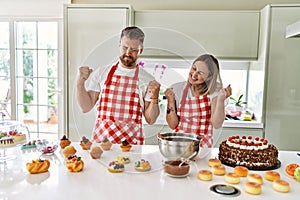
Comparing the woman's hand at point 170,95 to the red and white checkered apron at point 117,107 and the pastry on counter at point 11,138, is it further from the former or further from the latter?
the pastry on counter at point 11,138

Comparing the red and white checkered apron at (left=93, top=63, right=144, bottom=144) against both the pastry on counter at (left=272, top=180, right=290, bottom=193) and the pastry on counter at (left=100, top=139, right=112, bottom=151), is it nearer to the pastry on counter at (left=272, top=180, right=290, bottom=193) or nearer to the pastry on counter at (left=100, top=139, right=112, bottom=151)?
the pastry on counter at (left=100, top=139, right=112, bottom=151)

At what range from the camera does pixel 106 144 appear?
1.39 m

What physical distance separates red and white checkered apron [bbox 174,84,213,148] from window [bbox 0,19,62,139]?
1958mm

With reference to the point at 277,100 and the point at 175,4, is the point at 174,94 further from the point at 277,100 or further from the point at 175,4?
the point at 175,4

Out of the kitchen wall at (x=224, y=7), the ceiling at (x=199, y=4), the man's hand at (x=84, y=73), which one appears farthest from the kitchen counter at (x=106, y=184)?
the ceiling at (x=199, y=4)

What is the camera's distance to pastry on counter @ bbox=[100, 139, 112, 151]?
4.53 ft

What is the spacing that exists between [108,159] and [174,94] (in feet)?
1.32

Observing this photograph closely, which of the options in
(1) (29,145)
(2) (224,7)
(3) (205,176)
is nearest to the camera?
(3) (205,176)

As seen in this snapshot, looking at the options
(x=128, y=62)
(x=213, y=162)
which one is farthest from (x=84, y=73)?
(x=213, y=162)

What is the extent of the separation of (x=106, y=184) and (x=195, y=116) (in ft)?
1.79

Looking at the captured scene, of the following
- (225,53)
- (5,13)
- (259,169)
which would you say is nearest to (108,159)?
(259,169)

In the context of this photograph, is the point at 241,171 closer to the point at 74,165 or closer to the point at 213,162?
the point at 213,162

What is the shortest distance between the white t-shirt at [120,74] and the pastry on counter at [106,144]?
23 cm

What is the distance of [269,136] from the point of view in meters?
2.49
